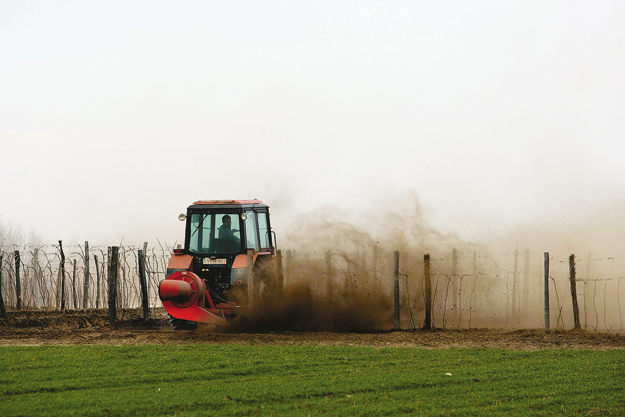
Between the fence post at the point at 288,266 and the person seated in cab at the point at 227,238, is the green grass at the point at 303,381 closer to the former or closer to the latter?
the person seated in cab at the point at 227,238

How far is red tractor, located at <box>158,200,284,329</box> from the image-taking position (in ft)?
51.0

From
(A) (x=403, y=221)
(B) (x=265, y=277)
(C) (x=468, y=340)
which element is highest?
(A) (x=403, y=221)

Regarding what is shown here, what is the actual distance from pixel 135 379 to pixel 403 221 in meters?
13.4

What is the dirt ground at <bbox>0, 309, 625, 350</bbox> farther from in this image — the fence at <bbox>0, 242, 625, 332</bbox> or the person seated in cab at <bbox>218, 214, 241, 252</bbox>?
the person seated in cab at <bbox>218, 214, 241, 252</bbox>

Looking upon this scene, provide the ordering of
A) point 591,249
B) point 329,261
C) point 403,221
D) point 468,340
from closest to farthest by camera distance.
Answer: point 468,340
point 329,261
point 403,221
point 591,249

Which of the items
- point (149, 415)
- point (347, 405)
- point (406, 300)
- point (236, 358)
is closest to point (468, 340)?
point (406, 300)

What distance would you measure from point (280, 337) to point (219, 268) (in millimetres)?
2372

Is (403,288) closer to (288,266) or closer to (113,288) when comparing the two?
(288,266)

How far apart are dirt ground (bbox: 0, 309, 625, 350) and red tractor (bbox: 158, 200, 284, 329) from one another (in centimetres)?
60

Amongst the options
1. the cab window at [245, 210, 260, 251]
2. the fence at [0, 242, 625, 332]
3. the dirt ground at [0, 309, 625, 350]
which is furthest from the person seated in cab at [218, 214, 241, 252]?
the fence at [0, 242, 625, 332]

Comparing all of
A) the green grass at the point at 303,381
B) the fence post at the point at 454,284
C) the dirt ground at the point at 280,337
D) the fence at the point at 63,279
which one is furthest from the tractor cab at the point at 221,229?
the fence post at the point at 454,284

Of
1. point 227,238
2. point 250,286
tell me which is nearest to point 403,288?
point 250,286

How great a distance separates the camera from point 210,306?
15.9 metres

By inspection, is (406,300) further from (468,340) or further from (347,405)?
(347,405)
